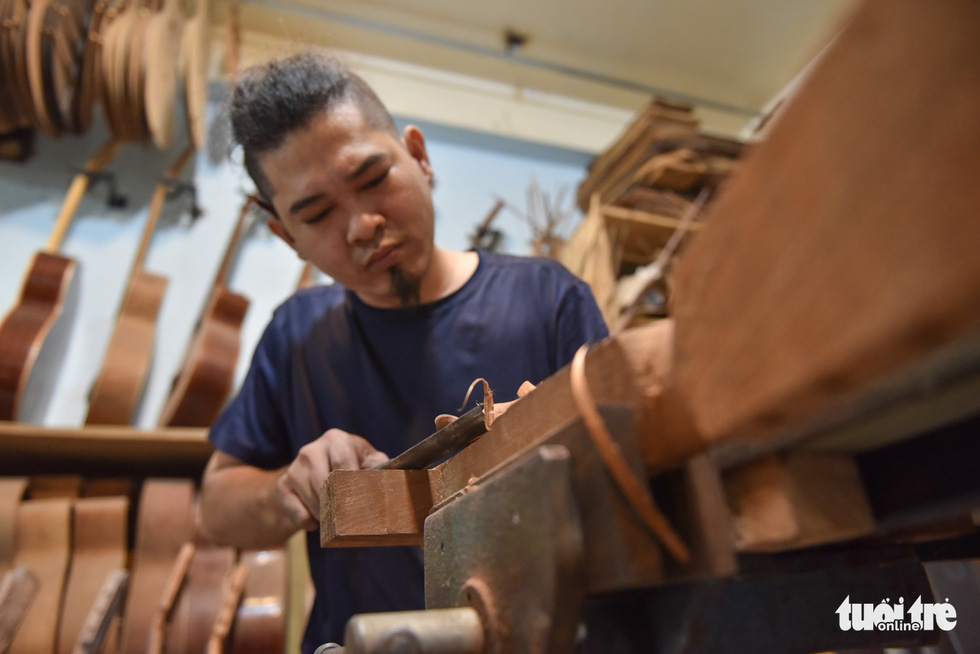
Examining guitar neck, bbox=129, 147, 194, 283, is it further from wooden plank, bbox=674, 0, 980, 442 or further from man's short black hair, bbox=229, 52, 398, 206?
wooden plank, bbox=674, 0, 980, 442

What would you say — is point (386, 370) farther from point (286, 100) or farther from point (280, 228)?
point (286, 100)

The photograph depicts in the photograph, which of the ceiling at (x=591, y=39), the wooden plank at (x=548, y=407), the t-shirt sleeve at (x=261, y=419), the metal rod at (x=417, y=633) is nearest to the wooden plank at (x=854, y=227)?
the wooden plank at (x=548, y=407)

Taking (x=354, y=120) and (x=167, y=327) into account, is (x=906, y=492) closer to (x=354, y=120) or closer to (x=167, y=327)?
(x=354, y=120)

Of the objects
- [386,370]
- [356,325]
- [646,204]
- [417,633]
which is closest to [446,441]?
[417,633]

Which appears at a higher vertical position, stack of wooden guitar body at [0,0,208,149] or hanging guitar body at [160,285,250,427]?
stack of wooden guitar body at [0,0,208,149]

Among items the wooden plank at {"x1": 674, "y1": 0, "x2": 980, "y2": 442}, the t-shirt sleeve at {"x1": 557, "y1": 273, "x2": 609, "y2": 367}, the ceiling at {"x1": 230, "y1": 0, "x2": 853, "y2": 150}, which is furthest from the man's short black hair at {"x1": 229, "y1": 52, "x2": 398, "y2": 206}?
the ceiling at {"x1": 230, "y1": 0, "x2": 853, "y2": 150}

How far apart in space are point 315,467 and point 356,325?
19.4 inches

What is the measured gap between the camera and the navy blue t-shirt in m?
1.05

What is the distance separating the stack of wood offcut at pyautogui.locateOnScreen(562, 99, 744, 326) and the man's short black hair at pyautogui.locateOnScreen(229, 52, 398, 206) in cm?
123

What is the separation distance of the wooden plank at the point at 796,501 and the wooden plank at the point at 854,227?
0.22 feet

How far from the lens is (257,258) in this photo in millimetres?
2295

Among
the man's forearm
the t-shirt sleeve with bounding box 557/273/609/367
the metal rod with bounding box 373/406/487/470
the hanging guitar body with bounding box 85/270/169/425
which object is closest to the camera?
the metal rod with bounding box 373/406/487/470

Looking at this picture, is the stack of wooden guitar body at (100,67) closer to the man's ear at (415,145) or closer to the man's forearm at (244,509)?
the man's ear at (415,145)

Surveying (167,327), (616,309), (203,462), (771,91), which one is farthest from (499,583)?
(771,91)
